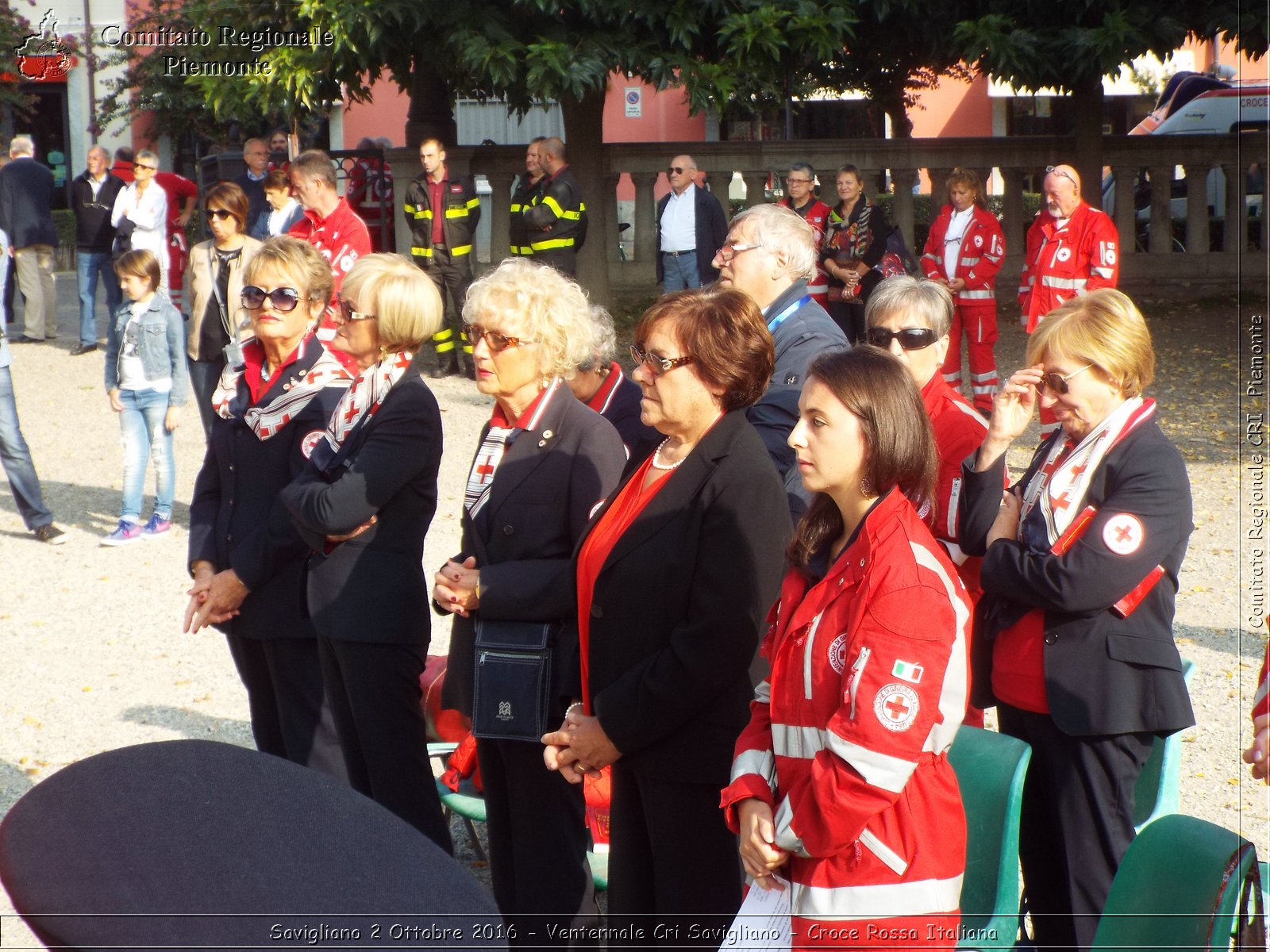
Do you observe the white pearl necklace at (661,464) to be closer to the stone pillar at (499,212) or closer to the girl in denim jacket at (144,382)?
the girl in denim jacket at (144,382)

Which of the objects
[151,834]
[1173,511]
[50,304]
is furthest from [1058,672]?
[50,304]

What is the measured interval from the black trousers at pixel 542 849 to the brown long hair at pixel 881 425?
1.26 m

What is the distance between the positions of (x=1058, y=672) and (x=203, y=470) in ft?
9.39

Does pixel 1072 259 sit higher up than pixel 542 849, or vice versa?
pixel 1072 259

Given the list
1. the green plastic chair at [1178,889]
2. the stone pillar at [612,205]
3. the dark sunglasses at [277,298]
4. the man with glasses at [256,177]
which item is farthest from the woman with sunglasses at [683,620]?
the stone pillar at [612,205]

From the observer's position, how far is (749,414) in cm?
423

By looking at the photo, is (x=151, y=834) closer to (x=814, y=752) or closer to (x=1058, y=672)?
(x=814, y=752)

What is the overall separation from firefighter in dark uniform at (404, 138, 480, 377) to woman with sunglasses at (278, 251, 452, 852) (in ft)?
30.0

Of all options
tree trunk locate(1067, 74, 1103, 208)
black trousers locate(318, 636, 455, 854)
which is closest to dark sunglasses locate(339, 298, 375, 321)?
black trousers locate(318, 636, 455, 854)

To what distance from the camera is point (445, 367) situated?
13.5 meters

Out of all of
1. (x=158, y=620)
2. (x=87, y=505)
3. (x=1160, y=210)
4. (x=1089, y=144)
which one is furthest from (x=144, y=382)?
(x=1160, y=210)

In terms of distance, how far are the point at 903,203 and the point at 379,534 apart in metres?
12.6

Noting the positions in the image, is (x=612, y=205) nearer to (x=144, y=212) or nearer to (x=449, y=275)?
(x=449, y=275)

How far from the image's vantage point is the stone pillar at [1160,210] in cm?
1627
